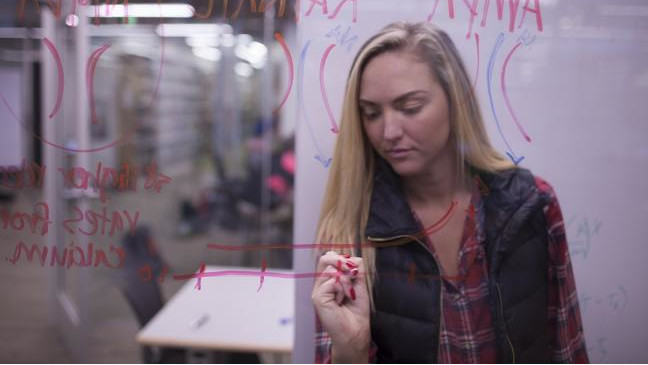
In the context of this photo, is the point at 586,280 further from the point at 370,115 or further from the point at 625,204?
the point at 370,115

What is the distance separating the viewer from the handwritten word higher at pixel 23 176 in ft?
4.27

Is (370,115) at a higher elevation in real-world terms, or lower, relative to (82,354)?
higher

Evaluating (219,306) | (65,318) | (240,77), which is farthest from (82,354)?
(240,77)

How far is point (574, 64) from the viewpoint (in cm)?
128

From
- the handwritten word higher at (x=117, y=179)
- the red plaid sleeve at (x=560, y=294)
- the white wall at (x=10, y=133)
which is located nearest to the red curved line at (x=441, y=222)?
the red plaid sleeve at (x=560, y=294)

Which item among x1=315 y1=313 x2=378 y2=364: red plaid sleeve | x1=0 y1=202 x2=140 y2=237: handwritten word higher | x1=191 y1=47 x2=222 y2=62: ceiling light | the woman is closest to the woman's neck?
the woman

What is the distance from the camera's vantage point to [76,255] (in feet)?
4.50

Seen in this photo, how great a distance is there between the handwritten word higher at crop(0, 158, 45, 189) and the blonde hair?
0.77 metres

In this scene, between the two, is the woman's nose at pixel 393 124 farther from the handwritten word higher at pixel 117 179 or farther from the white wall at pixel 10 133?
the white wall at pixel 10 133

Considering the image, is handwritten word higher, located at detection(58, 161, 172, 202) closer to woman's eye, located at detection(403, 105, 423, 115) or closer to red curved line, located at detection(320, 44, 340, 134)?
red curved line, located at detection(320, 44, 340, 134)

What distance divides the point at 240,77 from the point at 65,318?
3.49 meters

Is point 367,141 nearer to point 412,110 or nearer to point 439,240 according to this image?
point 412,110

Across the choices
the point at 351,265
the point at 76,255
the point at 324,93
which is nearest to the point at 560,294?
the point at 351,265

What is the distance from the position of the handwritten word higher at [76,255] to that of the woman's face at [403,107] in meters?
0.77
